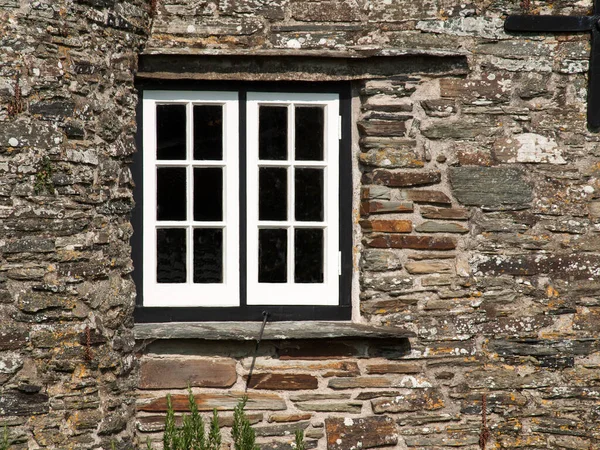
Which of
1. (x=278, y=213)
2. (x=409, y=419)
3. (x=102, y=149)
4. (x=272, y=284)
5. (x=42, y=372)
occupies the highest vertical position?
(x=102, y=149)

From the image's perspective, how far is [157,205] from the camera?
5777 millimetres

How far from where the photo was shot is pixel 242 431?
208 inches

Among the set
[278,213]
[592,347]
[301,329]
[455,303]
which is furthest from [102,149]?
[592,347]

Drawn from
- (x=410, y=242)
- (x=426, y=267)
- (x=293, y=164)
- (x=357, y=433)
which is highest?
(x=293, y=164)

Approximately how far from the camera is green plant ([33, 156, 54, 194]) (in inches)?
197

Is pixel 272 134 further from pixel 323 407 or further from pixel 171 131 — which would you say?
pixel 323 407

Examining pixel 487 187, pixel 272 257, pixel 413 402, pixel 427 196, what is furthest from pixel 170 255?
pixel 487 187

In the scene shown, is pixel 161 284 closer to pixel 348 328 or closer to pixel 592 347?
pixel 348 328

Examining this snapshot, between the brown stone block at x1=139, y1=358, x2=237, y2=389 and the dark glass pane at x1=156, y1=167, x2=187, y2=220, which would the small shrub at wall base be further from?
the dark glass pane at x1=156, y1=167, x2=187, y2=220

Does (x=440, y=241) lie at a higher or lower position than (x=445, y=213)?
lower

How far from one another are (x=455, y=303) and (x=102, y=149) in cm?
229

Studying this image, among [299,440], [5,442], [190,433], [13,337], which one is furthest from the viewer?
[299,440]

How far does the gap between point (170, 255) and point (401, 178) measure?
1.50 meters

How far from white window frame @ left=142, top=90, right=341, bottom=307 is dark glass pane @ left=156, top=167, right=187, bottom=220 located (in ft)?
0.14
